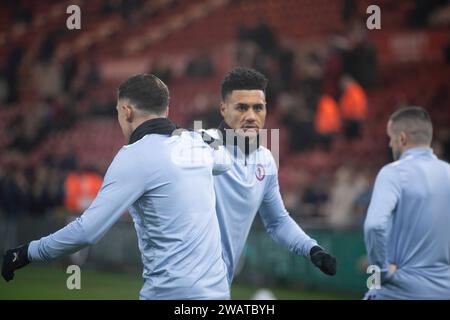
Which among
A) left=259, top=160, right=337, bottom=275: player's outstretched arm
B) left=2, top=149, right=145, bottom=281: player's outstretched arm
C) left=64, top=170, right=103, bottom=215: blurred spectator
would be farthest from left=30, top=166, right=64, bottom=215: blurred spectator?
left=2, top=149, right=145, bottom=281: player's outstretched arm

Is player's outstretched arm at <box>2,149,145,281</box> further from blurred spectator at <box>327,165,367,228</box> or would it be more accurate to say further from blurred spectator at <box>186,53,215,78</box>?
blurred spectator at <box>186,53,215,78</box>

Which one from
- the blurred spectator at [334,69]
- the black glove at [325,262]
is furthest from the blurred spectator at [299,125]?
the black glove at [325,262]

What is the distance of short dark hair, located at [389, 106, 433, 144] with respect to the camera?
19.8 feet

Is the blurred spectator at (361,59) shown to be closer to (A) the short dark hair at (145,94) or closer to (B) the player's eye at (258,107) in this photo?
(B) the player's eye at (258,107)

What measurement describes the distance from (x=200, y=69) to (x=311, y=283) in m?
8.84

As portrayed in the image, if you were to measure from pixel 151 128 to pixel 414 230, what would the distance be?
6.53 ft

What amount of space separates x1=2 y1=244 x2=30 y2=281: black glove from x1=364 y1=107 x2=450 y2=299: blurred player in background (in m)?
2.20

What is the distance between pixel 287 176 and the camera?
54.5ft

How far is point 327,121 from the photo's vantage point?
1566 centimetres

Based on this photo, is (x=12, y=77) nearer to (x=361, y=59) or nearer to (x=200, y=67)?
(x=200, y=67)

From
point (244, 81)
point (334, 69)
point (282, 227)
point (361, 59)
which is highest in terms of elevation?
point (361, 59)

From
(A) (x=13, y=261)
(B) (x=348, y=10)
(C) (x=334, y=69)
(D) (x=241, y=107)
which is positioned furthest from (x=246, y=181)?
(B) (x=348, y=10)
